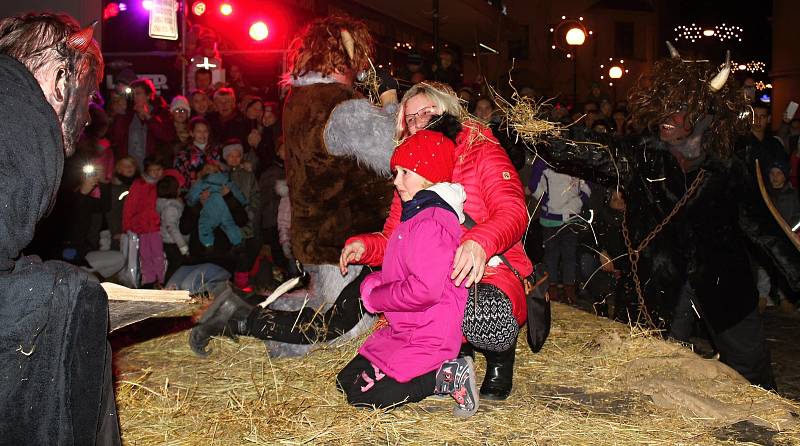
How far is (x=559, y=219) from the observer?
8883mm

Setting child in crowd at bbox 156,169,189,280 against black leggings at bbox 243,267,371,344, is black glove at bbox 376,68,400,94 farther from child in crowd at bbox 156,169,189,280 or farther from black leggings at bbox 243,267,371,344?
child in crowd at bbox 156,169,189,280

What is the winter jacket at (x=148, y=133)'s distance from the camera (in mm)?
8992

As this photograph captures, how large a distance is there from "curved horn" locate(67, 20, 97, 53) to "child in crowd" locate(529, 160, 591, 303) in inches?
263

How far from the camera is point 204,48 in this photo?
42.2 feet

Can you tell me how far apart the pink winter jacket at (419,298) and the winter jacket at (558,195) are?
514 centimetres

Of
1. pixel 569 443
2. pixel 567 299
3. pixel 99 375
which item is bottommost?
pixel 567 299

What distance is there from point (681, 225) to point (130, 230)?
18.1 feet

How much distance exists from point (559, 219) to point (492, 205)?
203 inches

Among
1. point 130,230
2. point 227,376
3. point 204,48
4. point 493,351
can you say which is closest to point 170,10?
point 204,48

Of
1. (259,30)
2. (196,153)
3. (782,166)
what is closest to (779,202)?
(782,166)

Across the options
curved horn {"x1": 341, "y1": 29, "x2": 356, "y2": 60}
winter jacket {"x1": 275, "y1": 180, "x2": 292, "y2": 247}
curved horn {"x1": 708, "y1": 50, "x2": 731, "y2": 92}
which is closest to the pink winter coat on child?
curved horn {"x1": 341, "y1": 29, "x2": 356, "y2": 60}

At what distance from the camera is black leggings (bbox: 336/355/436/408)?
12.5ft

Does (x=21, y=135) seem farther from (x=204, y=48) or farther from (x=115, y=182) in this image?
(x=204, y=48)

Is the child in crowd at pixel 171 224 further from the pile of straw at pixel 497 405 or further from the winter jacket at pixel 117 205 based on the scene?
the pile of straw at pixel 497 405
